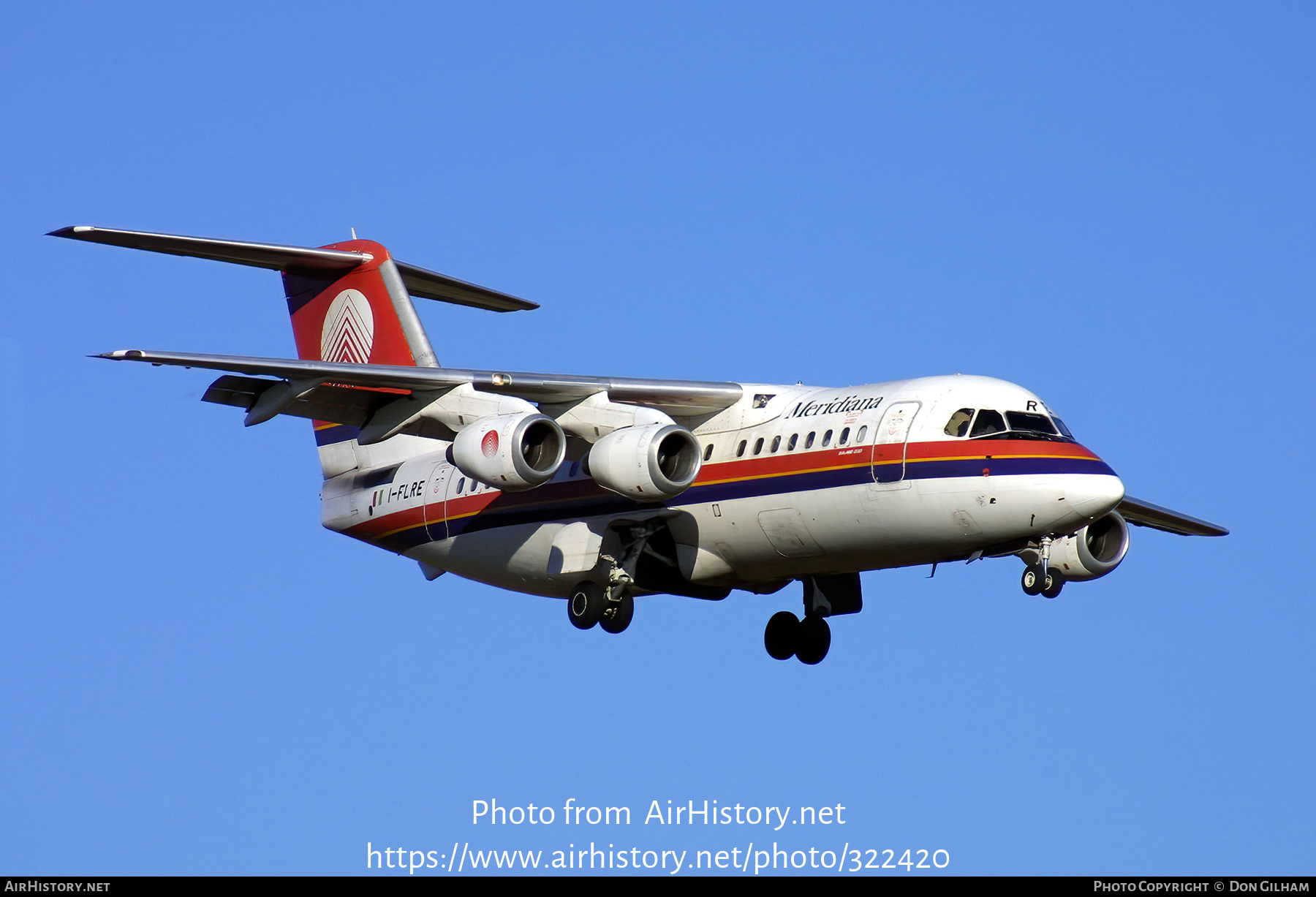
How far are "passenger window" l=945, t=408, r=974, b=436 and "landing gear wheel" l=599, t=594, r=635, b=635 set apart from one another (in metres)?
3.94

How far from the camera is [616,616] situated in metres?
18.5

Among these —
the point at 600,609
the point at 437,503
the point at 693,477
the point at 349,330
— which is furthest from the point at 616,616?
the point at 349,330

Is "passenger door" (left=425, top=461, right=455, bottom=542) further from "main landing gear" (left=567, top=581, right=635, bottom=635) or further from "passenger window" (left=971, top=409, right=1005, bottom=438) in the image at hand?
"passenger window" (left=971, top=409, right=1005, bottom=438)

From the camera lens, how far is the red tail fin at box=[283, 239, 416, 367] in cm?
2095

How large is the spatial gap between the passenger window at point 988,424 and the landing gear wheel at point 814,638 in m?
3.68

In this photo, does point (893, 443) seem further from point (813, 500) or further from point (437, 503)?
point (437, 503)

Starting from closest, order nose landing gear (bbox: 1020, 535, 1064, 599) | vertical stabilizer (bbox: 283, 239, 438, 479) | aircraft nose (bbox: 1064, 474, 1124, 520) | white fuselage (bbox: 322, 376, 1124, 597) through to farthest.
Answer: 1. aircraft nose (bbox: 1064, 474, 1124, 520)
2. white fuselage (bbox: 322, 376, 1124, 597)
3. nose landing gear (bbox: 1020, 535, 1064, 599)
4. vertical stabilizer (bbox: 283, 239, 438, 479)

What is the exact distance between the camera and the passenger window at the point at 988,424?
16.4 metres

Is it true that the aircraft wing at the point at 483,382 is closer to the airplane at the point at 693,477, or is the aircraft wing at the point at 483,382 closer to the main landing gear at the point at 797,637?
the airplane at the point at 693,477

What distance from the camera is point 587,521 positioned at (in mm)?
18812

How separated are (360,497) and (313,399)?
3546 mm

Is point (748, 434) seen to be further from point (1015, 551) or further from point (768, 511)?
point (1015, 551)

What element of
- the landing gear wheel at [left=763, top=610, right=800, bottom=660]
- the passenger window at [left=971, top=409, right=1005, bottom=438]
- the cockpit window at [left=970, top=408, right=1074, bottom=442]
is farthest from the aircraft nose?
the landing gear wheel at [left=763, top=610, right=800, bottom=660]
